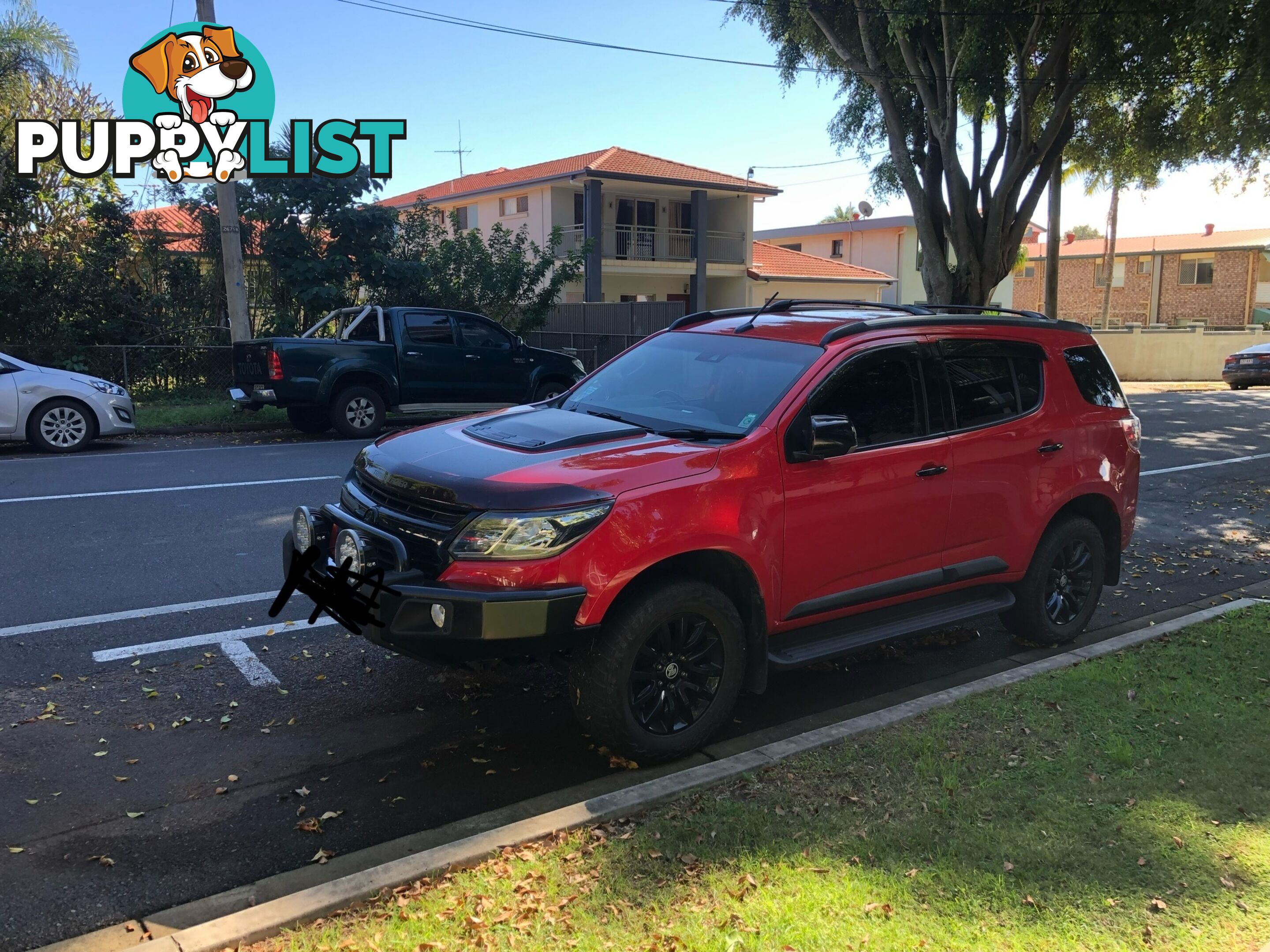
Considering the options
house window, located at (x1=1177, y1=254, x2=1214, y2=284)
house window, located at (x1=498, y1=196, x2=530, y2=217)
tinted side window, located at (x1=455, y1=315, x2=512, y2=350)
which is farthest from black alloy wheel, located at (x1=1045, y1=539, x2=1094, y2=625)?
house window, located at (x1=1177, y1=254, x2=1214, y2=284)

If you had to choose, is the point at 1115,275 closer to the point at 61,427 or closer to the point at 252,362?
the point at 252,362

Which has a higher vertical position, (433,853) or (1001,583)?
(1001,583)

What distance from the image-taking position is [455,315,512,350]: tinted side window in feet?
50.0

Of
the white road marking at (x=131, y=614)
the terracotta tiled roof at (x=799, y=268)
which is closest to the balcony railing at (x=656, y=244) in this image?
the terracotta tiled roof at (x=799, y=268)

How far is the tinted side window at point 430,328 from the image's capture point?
14727 millimetres

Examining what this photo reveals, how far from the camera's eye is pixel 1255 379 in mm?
27781

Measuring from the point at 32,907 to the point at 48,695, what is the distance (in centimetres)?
187

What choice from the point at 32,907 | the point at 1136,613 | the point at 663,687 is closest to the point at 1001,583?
the point at 1136,613

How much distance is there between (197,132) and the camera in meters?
17.6

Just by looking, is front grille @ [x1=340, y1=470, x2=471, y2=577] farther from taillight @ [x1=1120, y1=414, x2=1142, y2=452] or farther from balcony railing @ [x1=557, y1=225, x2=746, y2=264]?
balcony railing @ [x1=557, y1=225, x2=746, y2=264]

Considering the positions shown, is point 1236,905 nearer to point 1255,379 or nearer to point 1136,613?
point 1136,613

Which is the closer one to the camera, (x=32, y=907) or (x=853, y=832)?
(x=32, y=907)

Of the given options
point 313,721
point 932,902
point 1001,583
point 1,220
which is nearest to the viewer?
point 932,902

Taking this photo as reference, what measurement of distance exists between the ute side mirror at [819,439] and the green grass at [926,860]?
4.19 feet
